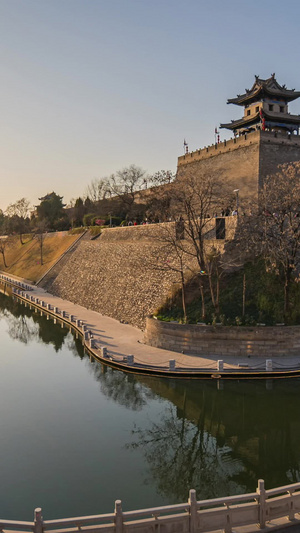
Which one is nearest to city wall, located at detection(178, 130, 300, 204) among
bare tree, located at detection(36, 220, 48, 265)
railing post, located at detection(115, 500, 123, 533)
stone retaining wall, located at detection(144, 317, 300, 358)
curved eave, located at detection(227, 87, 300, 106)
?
curved eave, located at detection(227, 87, 300, 106)

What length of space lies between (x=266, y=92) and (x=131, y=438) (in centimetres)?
3901

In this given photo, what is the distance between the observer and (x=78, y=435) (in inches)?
560

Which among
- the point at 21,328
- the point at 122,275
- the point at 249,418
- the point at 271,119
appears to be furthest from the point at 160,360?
the point at 271,119

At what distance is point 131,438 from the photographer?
46.7ft

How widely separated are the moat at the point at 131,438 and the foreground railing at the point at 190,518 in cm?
244

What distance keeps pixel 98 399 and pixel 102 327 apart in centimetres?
1152

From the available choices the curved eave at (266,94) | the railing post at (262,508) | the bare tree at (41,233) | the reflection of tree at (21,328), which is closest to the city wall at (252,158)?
the curved eave at (266,94)

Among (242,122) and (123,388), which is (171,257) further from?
(242,122)

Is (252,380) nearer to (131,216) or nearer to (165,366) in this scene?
(165,366)

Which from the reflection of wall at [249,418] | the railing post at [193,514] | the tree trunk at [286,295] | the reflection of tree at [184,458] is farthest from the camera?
the tree trunk at [286,295]

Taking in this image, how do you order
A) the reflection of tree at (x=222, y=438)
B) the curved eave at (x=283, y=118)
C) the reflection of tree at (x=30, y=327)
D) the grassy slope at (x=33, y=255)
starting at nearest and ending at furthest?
the reflection of tree at (x=222, y=438)
the reflection of tree at (x=30, y=327)
the curved eave at (x=283, y=118)
the grassy slope at (x=33, y=255)

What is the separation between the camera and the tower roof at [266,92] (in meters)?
42.4

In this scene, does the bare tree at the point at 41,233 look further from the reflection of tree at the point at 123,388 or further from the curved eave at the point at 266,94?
the reflection of tree at the point at 123,388

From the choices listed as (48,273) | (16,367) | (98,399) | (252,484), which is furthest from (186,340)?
(48,273)
